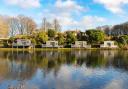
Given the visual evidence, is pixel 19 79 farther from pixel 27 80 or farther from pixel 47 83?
pixel 47 83

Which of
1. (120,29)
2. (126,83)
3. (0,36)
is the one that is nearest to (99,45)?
(0,36)

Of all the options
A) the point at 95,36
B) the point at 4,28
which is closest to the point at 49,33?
the point at 95,36

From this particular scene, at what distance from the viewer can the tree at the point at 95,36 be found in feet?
291

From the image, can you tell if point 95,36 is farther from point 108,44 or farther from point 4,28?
point 4,28

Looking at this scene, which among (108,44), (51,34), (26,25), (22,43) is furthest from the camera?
(26,25)

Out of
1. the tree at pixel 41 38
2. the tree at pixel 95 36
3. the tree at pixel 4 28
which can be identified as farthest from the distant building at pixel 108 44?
the tree at pixel 4 28

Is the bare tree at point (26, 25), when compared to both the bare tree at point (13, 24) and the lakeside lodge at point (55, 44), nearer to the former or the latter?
the bare tree at point (13, 24)

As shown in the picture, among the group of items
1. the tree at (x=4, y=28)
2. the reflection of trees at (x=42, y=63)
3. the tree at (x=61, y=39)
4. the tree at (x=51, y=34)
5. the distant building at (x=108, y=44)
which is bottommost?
the reflection of trees at (x=42, y=63)

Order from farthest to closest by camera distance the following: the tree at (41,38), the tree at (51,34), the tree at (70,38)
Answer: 1. the tree at (51,34)
2. the tree at (70,38)
3. the tree at (41,38)

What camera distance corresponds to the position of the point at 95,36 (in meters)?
88.7

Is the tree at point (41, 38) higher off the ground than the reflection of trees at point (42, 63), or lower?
higher

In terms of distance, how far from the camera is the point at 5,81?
1031 inches

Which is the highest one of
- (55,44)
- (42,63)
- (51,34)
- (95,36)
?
(51,34)

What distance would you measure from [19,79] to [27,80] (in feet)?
3.23
